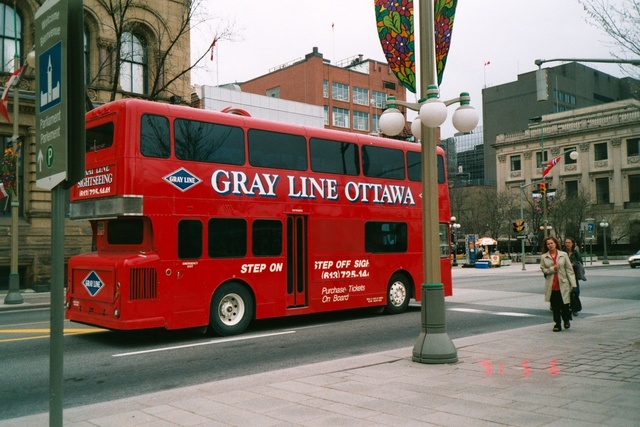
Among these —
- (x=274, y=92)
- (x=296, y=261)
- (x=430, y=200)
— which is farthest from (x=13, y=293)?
(x=274, y=92)

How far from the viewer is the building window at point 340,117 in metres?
75.8

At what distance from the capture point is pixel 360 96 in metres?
78.9

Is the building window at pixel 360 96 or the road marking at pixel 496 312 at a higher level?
the building window at pixel 360 96

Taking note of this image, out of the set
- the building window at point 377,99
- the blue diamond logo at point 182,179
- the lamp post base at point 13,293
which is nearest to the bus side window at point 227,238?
the blue diamond logo at point 182,179

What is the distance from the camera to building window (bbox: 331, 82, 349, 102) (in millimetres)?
76125

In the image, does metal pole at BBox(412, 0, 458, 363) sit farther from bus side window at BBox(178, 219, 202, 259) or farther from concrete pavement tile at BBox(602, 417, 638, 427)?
bus side window at BBox(178, 219, 202, 259)

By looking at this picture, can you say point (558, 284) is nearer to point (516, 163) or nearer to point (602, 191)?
point (602, 191)

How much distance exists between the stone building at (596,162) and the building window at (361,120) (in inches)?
864

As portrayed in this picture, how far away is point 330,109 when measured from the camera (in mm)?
75250

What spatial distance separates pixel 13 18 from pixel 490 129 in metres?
96.3

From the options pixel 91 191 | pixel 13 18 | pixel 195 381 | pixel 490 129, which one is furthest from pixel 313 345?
pixel 490 129

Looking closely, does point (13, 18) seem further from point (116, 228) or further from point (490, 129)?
point (490, 129)

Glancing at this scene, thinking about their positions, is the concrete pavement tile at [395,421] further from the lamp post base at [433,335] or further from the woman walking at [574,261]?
the woman walking at [574,261]

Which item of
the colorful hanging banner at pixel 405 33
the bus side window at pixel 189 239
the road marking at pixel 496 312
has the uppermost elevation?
the colorful hanging banner at pixel 405 33
